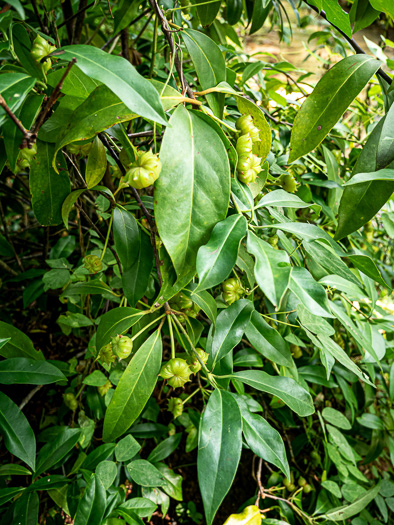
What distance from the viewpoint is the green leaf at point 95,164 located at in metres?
0.47

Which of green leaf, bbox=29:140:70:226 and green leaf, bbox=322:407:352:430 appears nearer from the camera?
green leaf, bbox=29:140:70:226

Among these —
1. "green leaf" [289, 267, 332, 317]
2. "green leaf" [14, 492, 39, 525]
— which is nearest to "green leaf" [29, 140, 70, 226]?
"green leaf" [289, 267, 332, 317]

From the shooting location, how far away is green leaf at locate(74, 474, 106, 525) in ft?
1.71

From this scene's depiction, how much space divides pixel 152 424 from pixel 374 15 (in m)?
0.94

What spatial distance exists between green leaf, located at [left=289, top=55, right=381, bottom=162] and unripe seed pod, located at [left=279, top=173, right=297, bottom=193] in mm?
128

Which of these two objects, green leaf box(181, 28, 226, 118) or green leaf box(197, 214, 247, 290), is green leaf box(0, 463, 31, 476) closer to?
green leaf box(197, 214, 247, 290)

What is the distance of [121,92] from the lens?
30cm

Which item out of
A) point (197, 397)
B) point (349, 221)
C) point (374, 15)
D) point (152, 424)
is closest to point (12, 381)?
point (152, 424)

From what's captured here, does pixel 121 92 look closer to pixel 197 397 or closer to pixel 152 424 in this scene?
pixel 152 424

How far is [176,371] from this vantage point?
489 mm

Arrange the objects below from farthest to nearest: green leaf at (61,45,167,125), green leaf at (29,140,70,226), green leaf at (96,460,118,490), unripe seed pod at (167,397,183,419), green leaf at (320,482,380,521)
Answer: green leaf at (320,482,380,521) → unripe seed pod at (167,397,183,419) → green leaf at (96,460,118,490) → green leaf at (29,140,70,226) → green leaf at (61,45,167,125)

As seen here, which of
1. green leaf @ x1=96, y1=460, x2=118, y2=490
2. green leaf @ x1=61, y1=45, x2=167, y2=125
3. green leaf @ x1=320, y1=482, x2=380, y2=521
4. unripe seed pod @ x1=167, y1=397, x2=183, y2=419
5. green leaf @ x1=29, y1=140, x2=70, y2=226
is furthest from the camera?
green leaf @ x1=320, y1=482, x2=380, y2=521

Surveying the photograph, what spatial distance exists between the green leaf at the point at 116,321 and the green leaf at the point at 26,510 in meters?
0.27

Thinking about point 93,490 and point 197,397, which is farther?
point 197,397
